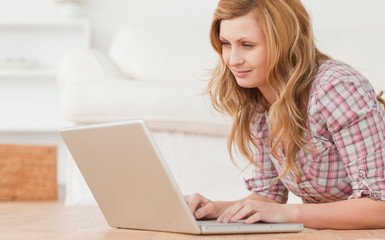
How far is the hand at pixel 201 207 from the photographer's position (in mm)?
1310

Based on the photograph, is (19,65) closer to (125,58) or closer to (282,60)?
(125,58)

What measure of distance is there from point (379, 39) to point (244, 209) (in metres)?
1.84

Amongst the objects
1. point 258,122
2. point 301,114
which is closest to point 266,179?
point 258,122

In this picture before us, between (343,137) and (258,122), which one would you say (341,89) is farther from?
(258,122)

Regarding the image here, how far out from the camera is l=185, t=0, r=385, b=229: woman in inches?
49.1

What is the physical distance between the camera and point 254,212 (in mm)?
1192

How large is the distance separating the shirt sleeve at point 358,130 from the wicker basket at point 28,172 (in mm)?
1992

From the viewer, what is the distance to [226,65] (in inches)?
58.5

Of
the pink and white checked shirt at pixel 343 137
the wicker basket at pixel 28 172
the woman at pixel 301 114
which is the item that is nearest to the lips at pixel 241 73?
the woman at pixel 301 114

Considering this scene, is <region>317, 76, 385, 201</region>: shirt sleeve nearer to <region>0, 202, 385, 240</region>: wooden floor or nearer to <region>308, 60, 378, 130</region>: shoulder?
<region>308, 60, 378, 130</region>: shoulder

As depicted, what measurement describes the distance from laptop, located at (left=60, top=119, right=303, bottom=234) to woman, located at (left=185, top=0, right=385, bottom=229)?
128mm

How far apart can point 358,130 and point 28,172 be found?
207 cm

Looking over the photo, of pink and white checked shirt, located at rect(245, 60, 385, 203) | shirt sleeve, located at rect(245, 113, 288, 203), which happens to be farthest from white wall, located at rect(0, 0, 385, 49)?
pink and white checked shirt, located at rect(245, 60, 385, 203)

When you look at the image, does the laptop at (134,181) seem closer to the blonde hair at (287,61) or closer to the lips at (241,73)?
the blonde hair at (287,61)
